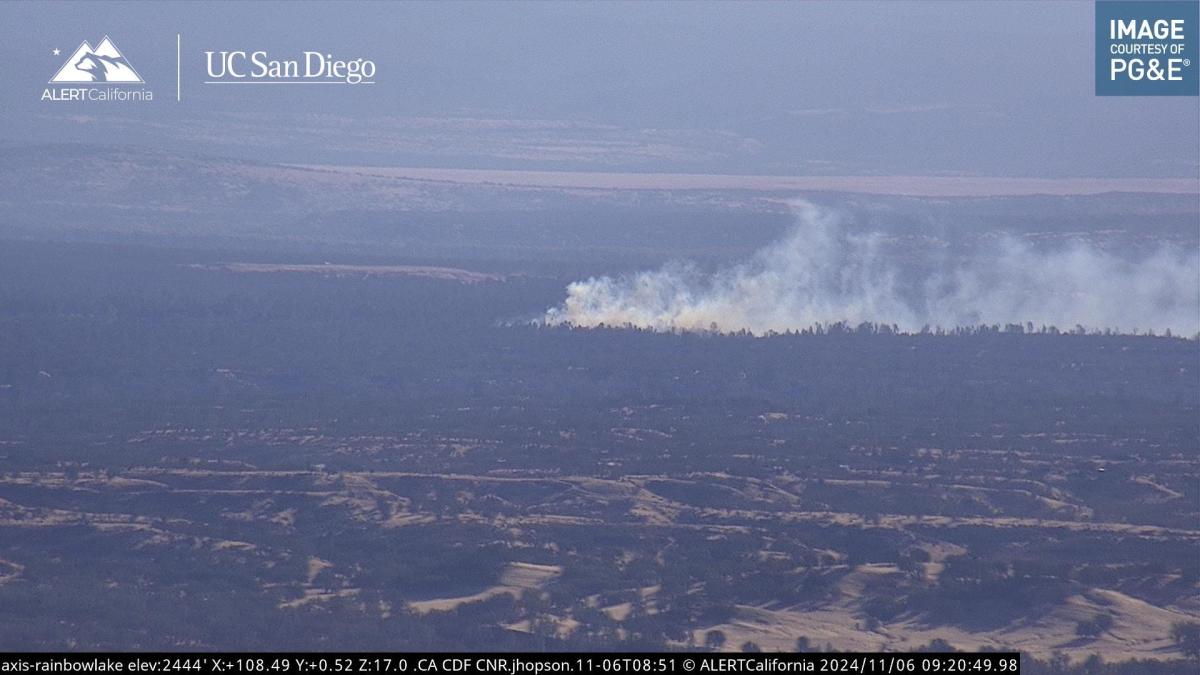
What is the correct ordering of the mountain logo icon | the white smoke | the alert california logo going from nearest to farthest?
the white smoke < the mountain logo icon < the alert california logo

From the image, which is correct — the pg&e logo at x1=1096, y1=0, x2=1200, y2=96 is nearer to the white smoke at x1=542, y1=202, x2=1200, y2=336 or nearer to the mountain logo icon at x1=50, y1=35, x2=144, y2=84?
the white smoke at x1=542, y1=202, x2=1200, y2=336

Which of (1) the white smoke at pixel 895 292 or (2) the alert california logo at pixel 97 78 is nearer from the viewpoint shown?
(1) the white smoke at pixel 895 292

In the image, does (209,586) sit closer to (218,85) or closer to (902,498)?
(902,498)

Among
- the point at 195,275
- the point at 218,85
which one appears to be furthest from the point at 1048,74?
the point at 195,275

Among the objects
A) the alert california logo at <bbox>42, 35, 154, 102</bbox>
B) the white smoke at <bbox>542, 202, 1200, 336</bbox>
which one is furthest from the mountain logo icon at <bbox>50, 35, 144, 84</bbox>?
the white smoke at <bbox>542, 202, 1200, 336</bbox>

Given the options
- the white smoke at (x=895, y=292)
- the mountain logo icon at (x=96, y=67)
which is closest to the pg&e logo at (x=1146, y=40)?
the white smoke at (x=895, y=292)

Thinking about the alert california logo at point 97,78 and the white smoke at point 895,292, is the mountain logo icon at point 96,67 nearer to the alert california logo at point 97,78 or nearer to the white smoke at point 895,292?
the alert california logo at point 97,78

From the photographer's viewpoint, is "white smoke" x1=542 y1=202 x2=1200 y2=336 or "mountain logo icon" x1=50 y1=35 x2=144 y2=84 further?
"mountain logo icon" x1=50 y1=35 x2=144 y2=84

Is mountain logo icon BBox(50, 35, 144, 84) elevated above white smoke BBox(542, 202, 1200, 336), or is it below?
above
